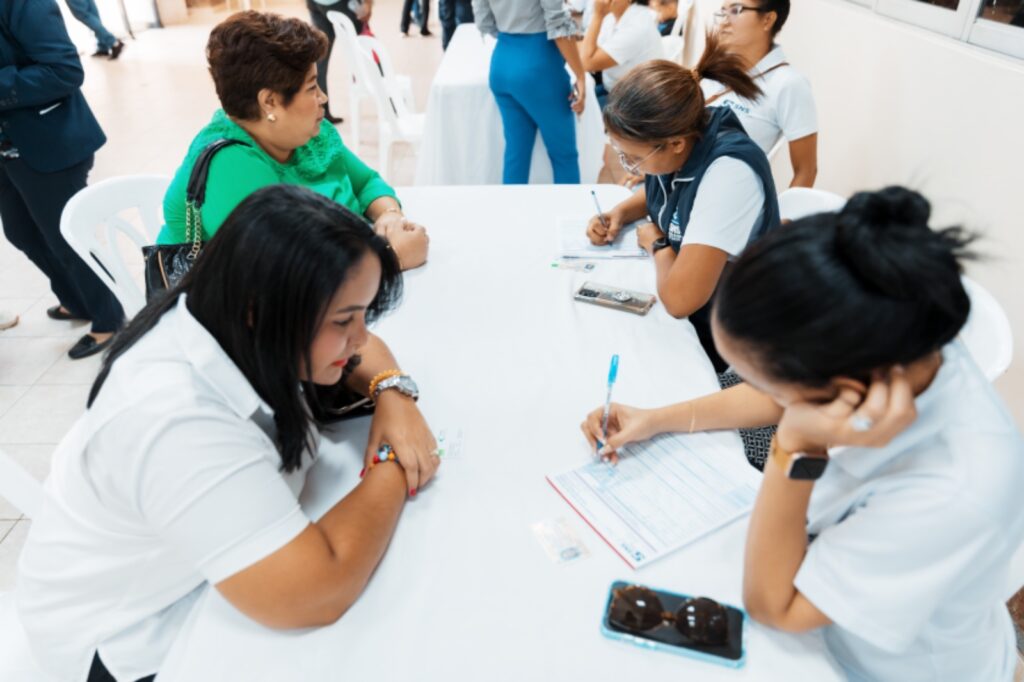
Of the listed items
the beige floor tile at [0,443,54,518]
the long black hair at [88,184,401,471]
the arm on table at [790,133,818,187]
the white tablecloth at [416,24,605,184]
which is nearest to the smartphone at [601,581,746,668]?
the long black hair at [88,184,401,471]

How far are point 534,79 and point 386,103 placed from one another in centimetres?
89

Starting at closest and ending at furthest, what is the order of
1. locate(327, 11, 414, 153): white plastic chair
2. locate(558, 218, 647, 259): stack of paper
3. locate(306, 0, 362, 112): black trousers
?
locate(558, 218, 647, 259): stack of paper → locate(327, 11, 414, 153): white plastic chair → locate(306, 0, 362, 112): black trousers

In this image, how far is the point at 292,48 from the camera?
142 cm

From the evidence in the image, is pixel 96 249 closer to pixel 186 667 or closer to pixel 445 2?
pixel 186 667

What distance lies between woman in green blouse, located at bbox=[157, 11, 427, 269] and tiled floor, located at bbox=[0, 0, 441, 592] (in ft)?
3.75

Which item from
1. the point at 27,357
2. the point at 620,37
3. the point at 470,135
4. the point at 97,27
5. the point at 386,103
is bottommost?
the point at 27,357

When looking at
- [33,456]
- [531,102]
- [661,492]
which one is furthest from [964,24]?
[33,456]

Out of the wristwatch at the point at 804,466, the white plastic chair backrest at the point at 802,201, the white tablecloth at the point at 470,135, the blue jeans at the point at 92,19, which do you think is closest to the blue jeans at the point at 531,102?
the white tablecloth at the point at 470,135

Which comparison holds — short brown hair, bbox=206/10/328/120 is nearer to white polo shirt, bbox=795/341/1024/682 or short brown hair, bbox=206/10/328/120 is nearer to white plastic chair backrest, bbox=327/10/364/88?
white polo shirt, bbox=795/341/1024/682

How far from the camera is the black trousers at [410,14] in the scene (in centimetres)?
715

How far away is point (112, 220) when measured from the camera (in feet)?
5.62

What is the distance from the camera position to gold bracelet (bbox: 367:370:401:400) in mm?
1080

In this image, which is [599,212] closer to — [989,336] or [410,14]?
[989,336]

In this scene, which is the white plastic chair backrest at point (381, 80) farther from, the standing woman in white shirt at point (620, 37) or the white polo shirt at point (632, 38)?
the white polo shirt at point (632, 38)
